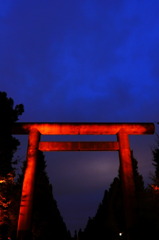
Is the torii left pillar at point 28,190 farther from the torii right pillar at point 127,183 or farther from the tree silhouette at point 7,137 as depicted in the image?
the torii right pillar at point 127,183

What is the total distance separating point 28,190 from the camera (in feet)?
34.1

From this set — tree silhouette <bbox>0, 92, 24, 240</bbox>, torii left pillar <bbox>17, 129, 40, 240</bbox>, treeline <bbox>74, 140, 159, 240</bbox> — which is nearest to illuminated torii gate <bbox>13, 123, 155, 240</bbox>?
torii left pillar <bbox>17, 129, 40, 240</bbox>

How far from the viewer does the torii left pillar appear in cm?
966

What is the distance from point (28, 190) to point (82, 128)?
3803mm

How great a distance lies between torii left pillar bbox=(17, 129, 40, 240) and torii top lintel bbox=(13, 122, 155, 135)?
13.5 inches

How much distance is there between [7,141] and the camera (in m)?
10.6

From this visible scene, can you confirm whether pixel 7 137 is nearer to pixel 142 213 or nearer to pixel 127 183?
pixel 127 183

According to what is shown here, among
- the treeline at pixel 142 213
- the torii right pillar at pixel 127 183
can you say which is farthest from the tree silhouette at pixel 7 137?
the treeline at pixel 142 213

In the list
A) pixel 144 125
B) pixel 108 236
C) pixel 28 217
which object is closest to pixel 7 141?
pixel 28 217

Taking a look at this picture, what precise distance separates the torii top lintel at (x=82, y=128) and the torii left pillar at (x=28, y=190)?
0.34 metres

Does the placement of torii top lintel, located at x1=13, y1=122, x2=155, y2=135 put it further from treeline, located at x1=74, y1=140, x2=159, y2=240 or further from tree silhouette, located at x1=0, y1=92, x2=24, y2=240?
treeline, located at x1=74, y1=140, x2=159, y2=240

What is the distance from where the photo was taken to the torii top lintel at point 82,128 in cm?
1173

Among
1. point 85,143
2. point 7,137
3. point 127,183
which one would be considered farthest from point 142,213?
point 7,137

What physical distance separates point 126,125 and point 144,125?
925mm
